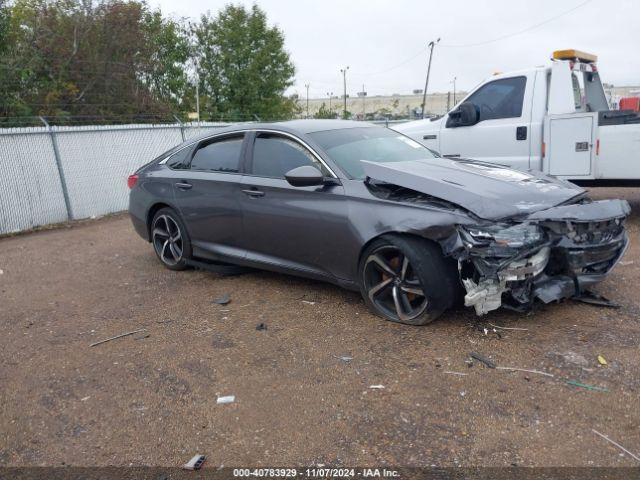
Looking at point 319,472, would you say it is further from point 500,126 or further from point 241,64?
point 241,64

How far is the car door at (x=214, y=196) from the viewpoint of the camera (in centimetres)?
570

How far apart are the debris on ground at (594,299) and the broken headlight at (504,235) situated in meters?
0.98

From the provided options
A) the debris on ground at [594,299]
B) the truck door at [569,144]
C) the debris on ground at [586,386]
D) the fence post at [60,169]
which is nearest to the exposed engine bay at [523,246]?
the debris on ground at [594,299]

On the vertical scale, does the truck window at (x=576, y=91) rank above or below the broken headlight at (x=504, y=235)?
above

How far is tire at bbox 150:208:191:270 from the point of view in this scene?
632 centimetres

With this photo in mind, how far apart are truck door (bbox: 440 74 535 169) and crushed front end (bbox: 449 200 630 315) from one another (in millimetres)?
3863

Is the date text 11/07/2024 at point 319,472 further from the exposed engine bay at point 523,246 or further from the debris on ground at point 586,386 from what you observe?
the exposed engine bay at point 523,246

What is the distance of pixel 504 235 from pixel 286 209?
194 centimetres

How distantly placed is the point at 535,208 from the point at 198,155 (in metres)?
3.55

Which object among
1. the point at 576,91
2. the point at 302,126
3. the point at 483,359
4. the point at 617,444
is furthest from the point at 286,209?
the point at 576,91

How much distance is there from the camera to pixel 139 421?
3.42 m

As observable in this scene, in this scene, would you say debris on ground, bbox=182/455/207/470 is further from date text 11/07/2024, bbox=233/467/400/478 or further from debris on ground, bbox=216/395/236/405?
debris on ground, bbox=216/395/236/405

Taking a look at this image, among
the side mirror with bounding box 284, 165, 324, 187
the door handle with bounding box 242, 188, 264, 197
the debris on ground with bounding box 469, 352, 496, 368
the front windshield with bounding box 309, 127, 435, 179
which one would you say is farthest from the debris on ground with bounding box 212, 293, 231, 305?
the debris on ground with bounding box 469, 352, 496, 368

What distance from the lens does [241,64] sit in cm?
2589
